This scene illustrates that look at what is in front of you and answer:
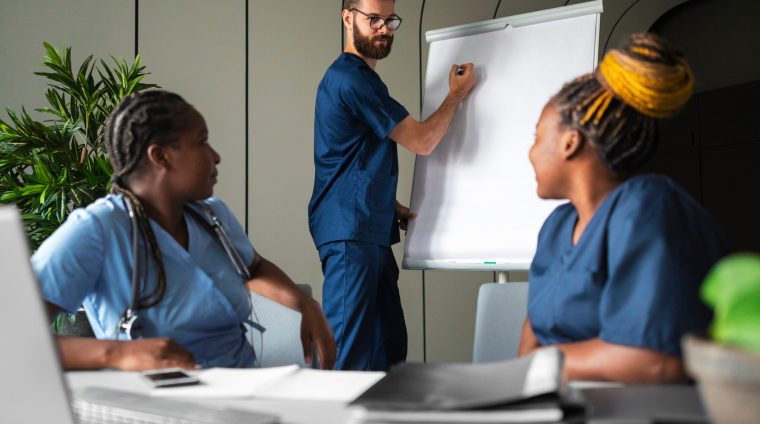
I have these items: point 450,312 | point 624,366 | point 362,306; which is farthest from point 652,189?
point 450,312

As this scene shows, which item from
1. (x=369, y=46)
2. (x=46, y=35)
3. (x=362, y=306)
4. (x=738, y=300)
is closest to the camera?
(x=738, y=300)

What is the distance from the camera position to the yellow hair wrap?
1222 millimetres

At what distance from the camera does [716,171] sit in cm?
562

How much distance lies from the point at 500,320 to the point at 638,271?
72cm

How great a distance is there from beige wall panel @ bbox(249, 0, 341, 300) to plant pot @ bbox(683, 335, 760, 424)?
11.0 ft

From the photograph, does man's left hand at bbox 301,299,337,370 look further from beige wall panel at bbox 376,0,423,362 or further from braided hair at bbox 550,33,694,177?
beige wall panel at bbox 376,0,423,362

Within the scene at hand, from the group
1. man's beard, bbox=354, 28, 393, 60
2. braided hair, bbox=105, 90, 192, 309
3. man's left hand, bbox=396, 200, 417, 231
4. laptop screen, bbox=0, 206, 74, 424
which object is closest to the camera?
laptop screen, bbox=0, 206, 74, 424

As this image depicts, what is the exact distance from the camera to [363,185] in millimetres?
2617

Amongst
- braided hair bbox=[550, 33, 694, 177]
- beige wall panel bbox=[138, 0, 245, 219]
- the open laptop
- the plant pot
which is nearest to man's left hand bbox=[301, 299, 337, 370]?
braided hair bbox=[550, 33, 694, 177]

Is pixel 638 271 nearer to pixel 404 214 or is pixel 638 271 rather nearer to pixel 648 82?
pixel 648 82

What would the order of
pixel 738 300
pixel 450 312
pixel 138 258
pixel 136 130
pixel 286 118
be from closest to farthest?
1. pixel 738 300
2. pixel 138 258
3. pixel 136 130
4. pixel 286 118
5. pixel 450 312

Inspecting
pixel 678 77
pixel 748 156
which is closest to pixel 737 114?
pixel 748 156

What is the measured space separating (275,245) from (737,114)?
11.4ft

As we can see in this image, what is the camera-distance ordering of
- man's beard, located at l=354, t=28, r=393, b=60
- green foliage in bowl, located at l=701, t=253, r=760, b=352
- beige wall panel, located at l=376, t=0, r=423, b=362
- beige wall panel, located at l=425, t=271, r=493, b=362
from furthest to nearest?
1. beige wall panel, located at l=425, t=271, r=493, b=362
2. beige wall panel, located at l=376, t=0, r=423, b=362
3. man's beard, located at l=354, t=28, r=393, b=60
4. green foliage in bowl, located at l=701, t=253, r=760, b=352
